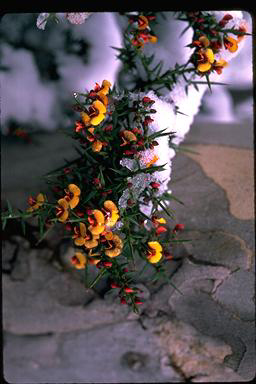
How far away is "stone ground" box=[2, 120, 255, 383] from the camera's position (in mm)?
1781

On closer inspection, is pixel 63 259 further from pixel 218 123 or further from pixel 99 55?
pixel 218 123

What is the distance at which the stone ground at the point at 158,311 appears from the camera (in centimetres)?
178

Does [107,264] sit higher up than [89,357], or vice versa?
[107,264]

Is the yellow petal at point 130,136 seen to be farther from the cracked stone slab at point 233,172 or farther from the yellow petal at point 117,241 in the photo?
the cracked stone slab at point 233,172

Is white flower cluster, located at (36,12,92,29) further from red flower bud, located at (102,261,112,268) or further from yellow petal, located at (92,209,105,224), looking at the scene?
red flower bud, located at (102,261,112,268)

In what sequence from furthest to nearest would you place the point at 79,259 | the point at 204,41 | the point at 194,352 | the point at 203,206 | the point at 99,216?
the point at 203,206 < the point at 194,352 < the point at 79,259 < the point at 204,41 < the point at 99,216

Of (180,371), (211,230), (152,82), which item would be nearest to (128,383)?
(180,371)

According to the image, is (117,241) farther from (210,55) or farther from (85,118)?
(210,55)

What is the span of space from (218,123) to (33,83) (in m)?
0.98

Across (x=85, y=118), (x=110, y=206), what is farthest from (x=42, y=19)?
(x=110, y=206)

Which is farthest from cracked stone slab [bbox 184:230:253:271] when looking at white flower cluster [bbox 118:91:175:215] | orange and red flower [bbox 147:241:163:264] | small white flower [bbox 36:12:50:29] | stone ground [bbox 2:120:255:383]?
small white flower [bbox 36:12:50:29]

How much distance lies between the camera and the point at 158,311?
1851 mm

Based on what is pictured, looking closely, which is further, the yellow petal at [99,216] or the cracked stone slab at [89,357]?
the cracked stone slab at [89,357]

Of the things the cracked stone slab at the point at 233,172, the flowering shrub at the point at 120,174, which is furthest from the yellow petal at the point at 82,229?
the cracked stone slab at the point at 233,172
